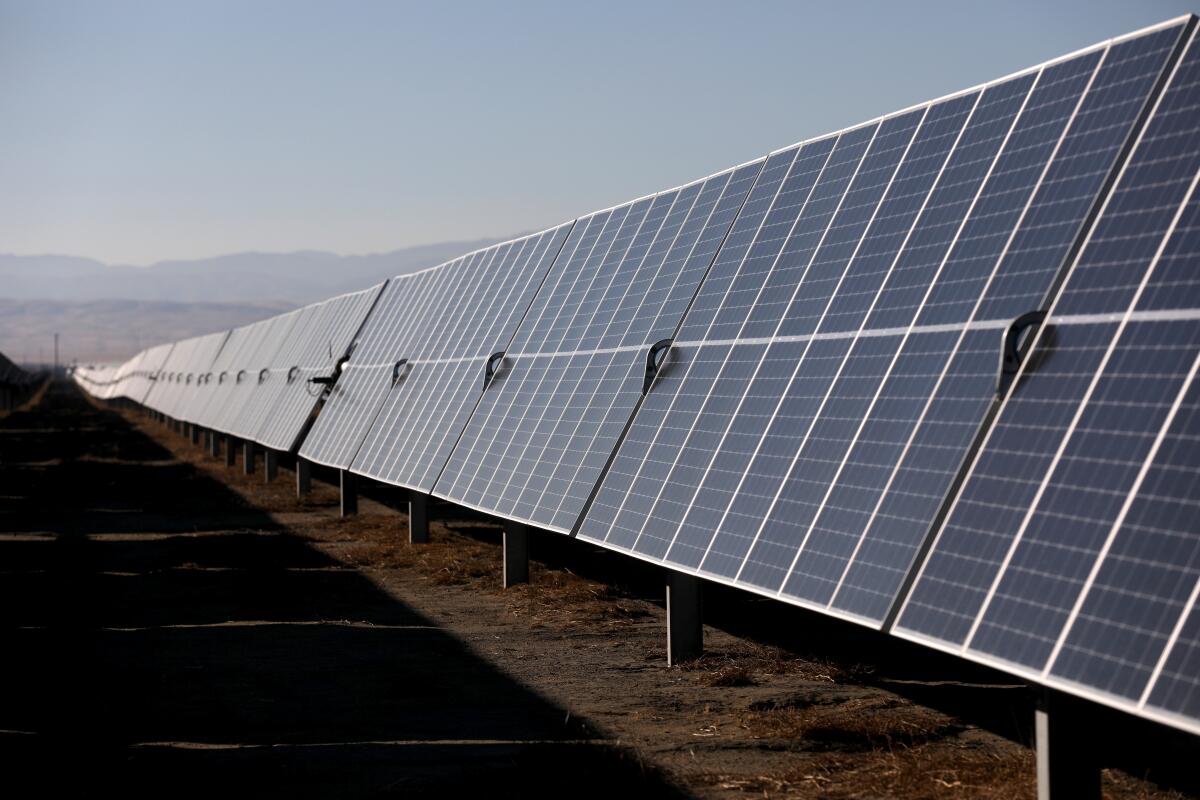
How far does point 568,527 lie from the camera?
1258 centimetres

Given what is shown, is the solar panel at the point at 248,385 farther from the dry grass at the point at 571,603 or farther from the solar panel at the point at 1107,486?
the solar panel at the point at 1107,486

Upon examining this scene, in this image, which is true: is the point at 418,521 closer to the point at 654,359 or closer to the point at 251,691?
the point at 654,359

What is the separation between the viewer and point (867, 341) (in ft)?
32.1

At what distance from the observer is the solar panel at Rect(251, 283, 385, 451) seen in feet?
97.8

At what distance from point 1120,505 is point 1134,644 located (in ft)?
2.79

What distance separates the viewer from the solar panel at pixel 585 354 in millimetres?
13523

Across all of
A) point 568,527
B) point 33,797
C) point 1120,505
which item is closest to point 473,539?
point 568,527

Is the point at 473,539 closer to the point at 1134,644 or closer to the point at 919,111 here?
the point at 919,111

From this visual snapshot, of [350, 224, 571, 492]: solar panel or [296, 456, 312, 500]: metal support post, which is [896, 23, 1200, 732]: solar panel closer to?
[350, 224, 571, 492]: solar panel

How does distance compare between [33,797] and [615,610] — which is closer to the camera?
[33,797]

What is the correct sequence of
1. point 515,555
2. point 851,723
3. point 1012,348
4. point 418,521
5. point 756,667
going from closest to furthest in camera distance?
point 1012,348, point 851,723, point 756,667, point 515,555, point 418,521

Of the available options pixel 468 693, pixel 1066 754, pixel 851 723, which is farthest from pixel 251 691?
pixel 1066 754

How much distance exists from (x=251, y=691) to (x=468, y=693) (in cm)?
183

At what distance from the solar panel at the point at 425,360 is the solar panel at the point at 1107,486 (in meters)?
11.3
